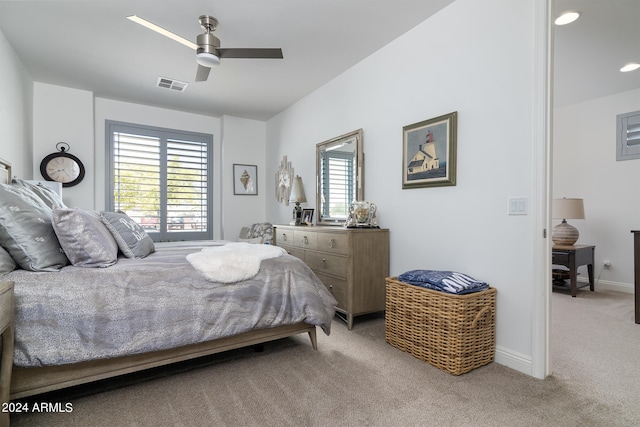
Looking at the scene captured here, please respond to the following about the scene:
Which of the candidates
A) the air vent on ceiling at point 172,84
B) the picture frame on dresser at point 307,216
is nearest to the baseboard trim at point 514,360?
the picture frame on dresser at point 307,216

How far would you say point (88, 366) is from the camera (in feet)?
5.39

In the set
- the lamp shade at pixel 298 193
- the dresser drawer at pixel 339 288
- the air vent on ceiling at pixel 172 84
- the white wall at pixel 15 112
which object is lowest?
the dresser drawer at pixel 339 288

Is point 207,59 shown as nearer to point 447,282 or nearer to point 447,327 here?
point 447,282

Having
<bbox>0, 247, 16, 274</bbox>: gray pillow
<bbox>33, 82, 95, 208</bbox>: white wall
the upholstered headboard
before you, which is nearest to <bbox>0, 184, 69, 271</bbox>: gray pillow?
<bbox>0, 247, 16, 274</bbox>: gray pillow

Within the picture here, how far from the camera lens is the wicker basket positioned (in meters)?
1.98

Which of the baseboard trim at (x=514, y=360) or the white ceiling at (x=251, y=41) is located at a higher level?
the white ceiling at (x=251, y=41)

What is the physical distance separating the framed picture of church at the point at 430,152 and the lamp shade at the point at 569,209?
272 cm

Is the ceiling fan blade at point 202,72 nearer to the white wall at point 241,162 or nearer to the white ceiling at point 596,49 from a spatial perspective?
the white wall at point 241,162

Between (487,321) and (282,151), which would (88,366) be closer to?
(487,321)

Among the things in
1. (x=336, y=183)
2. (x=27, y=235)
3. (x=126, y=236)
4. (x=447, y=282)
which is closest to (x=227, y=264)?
(x=126, y=236)

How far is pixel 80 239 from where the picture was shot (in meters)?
1.79

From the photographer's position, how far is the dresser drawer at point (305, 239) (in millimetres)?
3303

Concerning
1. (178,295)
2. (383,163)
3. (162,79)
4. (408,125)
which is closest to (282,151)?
(162,79)

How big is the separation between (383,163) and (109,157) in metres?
3.83
